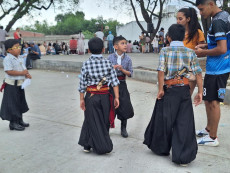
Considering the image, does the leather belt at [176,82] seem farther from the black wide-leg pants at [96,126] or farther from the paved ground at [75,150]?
the paved ground at [75,150]

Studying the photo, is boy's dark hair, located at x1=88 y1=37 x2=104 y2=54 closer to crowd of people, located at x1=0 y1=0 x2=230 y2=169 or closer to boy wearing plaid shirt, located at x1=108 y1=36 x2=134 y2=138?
crowd of people, located at x1=0 y1=0 x2=230 y2=169

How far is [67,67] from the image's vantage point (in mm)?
13539

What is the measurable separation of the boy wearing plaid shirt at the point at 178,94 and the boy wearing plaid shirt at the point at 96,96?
0.74 metres

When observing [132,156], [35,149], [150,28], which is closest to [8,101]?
[35,149]

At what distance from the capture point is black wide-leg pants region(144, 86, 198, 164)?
362 cm

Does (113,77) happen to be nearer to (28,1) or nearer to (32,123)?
(32,123)

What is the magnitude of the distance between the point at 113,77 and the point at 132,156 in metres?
1.08

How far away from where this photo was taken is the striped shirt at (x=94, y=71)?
3.91m

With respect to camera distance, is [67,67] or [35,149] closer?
[35,149]

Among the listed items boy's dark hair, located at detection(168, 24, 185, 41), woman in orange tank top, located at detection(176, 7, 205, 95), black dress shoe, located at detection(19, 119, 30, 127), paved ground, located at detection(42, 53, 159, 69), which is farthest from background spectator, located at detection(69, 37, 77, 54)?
boy's dark hair, located at detection(168, 24, 185, 41)

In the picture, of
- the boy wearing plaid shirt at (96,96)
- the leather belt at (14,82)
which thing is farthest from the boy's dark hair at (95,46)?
the leather belt at (14,82)

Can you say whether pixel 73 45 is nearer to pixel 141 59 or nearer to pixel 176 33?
pixel 141 59

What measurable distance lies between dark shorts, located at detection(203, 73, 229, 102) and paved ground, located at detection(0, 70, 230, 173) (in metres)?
0.72

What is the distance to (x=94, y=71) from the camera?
154 inches
